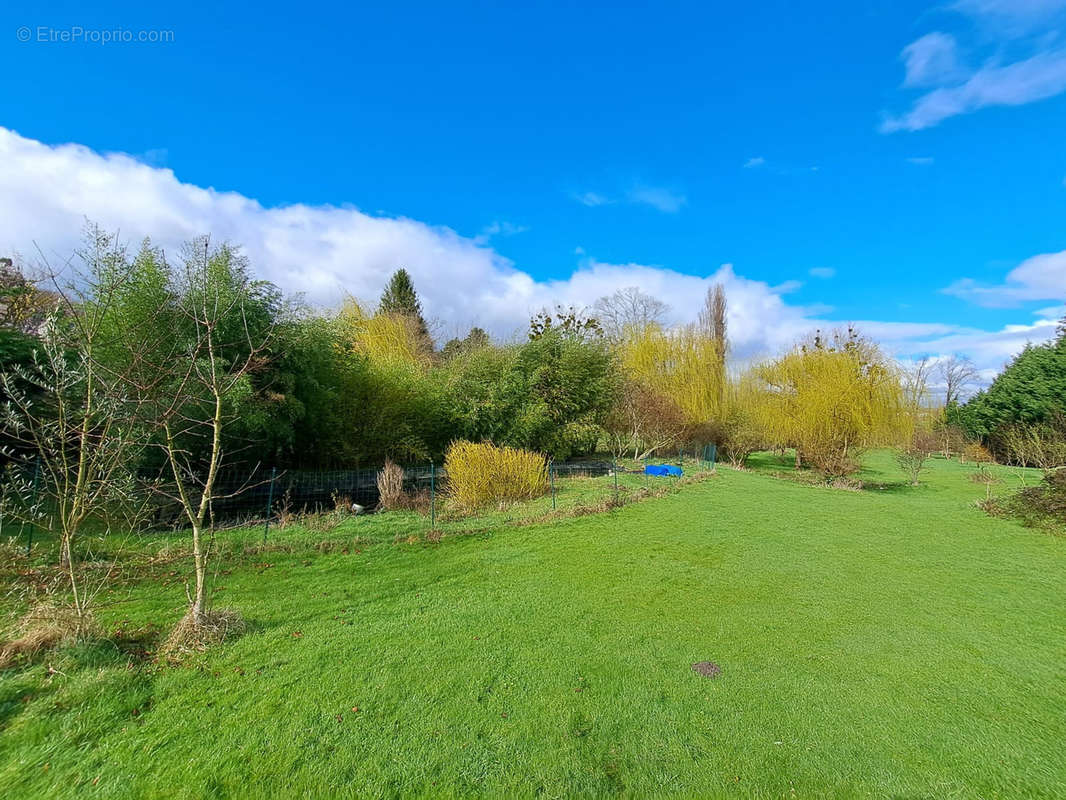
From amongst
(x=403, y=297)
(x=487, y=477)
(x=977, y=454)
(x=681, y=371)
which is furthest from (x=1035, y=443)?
(x=403, y=297)

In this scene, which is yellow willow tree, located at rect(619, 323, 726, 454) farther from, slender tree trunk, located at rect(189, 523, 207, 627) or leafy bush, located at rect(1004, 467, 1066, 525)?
slender tree trunk, located at rect(189, 523, 207, 627)

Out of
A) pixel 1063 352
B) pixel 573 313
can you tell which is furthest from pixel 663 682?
pixel 1063 352

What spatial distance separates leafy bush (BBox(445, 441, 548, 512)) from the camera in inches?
398

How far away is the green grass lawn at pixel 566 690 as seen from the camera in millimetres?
2355

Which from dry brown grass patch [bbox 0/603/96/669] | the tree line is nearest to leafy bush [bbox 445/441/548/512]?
the tree line

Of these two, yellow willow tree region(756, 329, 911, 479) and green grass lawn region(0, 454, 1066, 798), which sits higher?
yellow willow tree region(756, 329, 911, 479)

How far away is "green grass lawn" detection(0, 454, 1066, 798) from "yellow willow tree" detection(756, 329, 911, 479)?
1048cm

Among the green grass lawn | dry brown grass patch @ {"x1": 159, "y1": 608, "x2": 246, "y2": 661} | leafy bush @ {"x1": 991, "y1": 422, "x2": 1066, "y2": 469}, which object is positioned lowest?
the green grass lawn

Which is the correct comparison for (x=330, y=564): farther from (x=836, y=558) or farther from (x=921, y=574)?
(x=921, y=574)

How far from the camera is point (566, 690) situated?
124 inches

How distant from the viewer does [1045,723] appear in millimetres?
2879

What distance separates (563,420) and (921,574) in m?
10.7

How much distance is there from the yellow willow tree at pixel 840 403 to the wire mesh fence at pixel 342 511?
690cm

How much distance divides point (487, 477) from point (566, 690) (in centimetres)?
720
